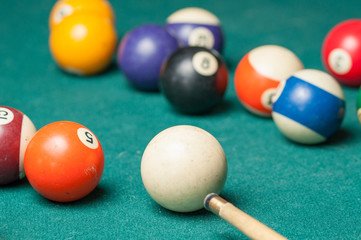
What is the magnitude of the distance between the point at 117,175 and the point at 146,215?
0.52 meters

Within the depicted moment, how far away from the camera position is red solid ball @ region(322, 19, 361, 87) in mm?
4332

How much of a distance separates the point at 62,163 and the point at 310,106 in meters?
1.65

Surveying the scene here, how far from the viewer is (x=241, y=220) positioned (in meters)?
2.39

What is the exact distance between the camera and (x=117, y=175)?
10.6ft

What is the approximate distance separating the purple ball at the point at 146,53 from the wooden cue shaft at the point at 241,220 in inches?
79.0

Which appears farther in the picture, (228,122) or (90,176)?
(228,122)

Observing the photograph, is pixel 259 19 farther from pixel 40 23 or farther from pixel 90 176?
pixel 90 176

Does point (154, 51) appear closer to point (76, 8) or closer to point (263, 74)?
point (263, 74)

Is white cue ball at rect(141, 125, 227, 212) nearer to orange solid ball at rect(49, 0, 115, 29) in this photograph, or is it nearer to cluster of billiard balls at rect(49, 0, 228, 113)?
cluster of billiard balls at rect(49, 0, 228, 113)

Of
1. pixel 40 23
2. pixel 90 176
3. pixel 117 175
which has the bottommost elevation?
pixel 40 23

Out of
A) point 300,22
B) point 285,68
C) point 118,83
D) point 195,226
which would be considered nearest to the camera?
point 195,226

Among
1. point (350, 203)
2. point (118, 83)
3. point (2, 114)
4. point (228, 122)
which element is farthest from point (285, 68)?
point (2, 114)

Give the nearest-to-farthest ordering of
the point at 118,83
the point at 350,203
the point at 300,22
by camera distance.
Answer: the point at 350,203 → the point at 118,83 → the point at 300,22

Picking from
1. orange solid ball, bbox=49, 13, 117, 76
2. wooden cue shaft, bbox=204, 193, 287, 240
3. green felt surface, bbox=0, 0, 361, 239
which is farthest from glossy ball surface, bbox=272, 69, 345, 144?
orange solid ball, bbox=49, 13, 117, 76
